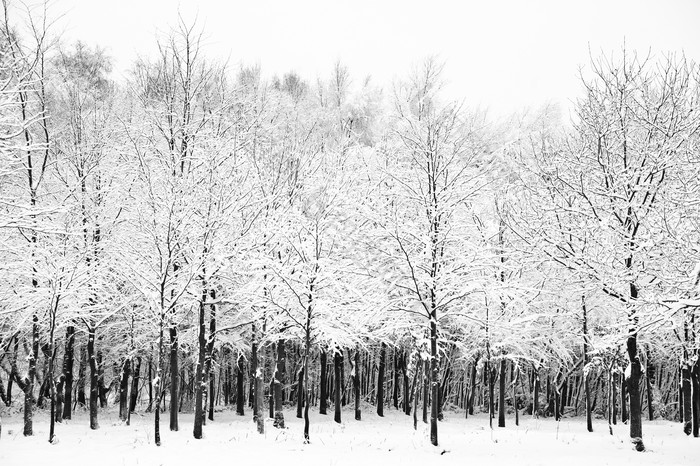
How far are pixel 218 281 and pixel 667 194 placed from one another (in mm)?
12786

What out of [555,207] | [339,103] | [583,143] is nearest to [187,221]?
[555,207]

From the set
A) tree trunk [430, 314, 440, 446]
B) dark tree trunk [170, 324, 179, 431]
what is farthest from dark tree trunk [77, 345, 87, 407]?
tree trunk [430, 314, 440, 446]

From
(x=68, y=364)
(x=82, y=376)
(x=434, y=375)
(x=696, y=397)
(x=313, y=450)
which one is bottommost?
(x=313, y=450)

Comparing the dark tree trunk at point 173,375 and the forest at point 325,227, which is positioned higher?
the forest at point 325,227

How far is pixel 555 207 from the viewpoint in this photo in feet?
42.0

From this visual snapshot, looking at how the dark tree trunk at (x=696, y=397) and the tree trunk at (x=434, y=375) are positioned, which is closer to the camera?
the tree trunk at (x=434, y=375)

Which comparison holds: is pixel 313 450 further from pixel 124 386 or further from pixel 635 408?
pixel 124 386

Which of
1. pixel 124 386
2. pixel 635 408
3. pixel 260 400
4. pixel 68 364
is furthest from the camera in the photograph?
pixel 124 386

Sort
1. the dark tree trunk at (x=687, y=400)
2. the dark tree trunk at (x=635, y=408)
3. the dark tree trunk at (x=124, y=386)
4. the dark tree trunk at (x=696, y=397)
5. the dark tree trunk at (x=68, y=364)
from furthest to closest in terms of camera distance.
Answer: the dark tree trunk at (x=124, y=386) → the dark tree trunk at (x=68, y=364) → the dark tree trunk at (x=687, y=400) → the dark tree trunk at (x=696, y=397) → the dark tree trunk at (x=635, y=408)

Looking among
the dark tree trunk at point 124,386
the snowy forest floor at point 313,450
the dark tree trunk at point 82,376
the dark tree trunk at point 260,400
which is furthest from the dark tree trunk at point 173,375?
the dark tree trunk at point 82,376

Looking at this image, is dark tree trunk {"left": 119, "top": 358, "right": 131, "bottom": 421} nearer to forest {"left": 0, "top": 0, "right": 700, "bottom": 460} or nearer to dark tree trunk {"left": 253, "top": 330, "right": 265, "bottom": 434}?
forest {"left": 0, "top": 0, "right": 700, "bottom": 460}

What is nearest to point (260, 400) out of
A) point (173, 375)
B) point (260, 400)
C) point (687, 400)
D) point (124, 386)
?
point (260, 400)

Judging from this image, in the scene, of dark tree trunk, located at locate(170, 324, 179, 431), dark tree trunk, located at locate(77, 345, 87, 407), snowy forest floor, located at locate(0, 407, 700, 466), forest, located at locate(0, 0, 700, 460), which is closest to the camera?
snowy forest floor, located at locate(0, 407, 700, 466)

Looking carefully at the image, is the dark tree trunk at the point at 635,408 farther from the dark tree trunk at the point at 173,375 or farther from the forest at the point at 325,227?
the dark tree trunk at the point at 173,375
